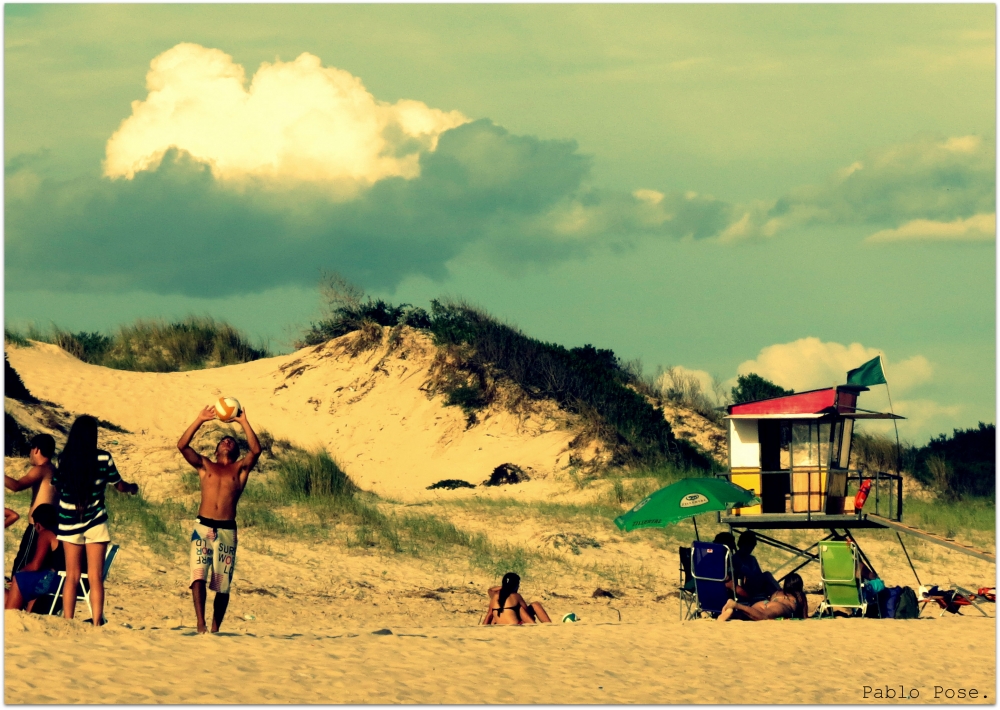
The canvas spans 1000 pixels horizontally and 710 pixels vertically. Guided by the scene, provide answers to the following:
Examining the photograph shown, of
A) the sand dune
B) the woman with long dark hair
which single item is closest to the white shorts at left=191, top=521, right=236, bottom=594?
the woman with long dark hair

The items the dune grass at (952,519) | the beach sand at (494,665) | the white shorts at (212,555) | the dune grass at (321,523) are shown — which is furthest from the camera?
the dune grass at (952,519)

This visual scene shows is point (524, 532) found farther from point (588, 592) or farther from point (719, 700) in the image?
point (719, 700)

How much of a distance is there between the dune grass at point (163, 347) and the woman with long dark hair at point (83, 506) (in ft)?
85.7

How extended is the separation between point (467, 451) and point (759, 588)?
55.8ft

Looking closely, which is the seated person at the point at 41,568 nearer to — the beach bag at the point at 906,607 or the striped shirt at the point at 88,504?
the striped shirt at the point at 88,504

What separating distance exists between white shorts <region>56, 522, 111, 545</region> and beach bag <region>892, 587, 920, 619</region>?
9.15 m

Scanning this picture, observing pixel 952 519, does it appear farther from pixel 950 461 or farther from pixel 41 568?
pixel 41 568

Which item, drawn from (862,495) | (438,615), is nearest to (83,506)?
(438,615)

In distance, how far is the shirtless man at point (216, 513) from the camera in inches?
377

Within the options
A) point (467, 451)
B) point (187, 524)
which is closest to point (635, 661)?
point (187, 524)

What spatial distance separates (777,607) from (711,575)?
89 centimetres

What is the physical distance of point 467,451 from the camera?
29953mm

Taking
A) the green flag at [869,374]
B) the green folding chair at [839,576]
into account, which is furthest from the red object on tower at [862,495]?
the green folding chair at [839,576]

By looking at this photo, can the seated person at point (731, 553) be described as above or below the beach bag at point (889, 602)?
above
